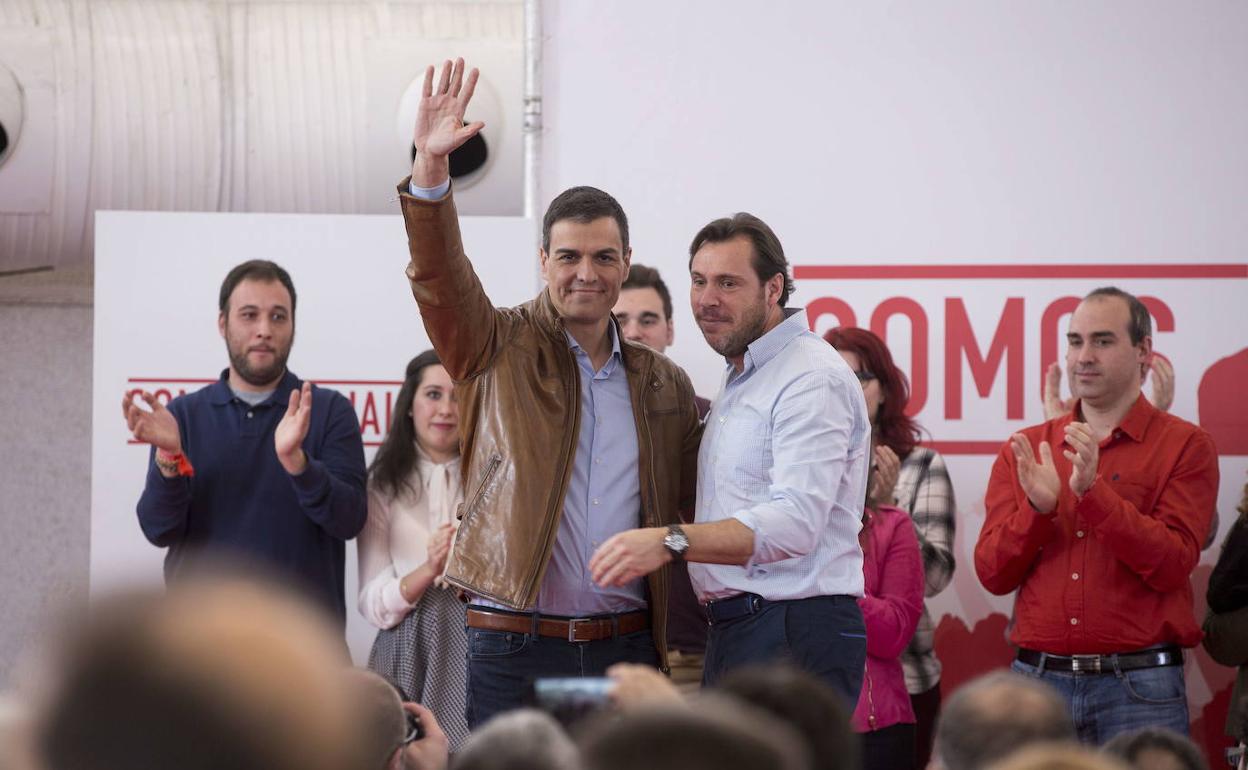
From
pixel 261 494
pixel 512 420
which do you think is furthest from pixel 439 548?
pixel 512 420

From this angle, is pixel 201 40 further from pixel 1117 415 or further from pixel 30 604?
pixel 1117 415

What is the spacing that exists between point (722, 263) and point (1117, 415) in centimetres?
145

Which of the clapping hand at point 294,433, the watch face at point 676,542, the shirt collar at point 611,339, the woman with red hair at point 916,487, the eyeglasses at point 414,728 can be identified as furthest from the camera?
the woman with red hair at point 916,487

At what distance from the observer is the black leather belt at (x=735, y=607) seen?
2.96 meters

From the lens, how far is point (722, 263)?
3.14 m

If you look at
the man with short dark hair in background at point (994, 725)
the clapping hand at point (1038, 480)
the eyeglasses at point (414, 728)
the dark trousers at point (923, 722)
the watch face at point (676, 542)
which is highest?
the clapping hand at point (1038, 480)

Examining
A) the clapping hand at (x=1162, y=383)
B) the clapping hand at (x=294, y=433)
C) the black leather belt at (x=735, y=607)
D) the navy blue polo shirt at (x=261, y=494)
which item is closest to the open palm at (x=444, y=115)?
the black leather belt at (x=735, y=607)

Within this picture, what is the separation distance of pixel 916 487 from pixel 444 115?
204 centimetres

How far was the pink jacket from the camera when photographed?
372cm

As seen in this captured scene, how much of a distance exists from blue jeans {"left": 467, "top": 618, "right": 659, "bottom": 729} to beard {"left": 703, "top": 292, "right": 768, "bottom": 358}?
675 mm

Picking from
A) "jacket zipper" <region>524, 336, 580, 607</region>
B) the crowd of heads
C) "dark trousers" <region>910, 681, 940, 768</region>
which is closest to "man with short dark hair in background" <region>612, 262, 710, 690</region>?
"jacket zipper" <region>524, 336, 580, 607</region>

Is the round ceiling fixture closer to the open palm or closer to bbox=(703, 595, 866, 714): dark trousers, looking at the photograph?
the open palm

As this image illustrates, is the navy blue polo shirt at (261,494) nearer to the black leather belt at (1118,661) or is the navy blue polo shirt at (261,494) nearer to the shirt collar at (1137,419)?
the black leather belt at (1118,661)

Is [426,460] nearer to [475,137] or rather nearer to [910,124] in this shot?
[475,137]
